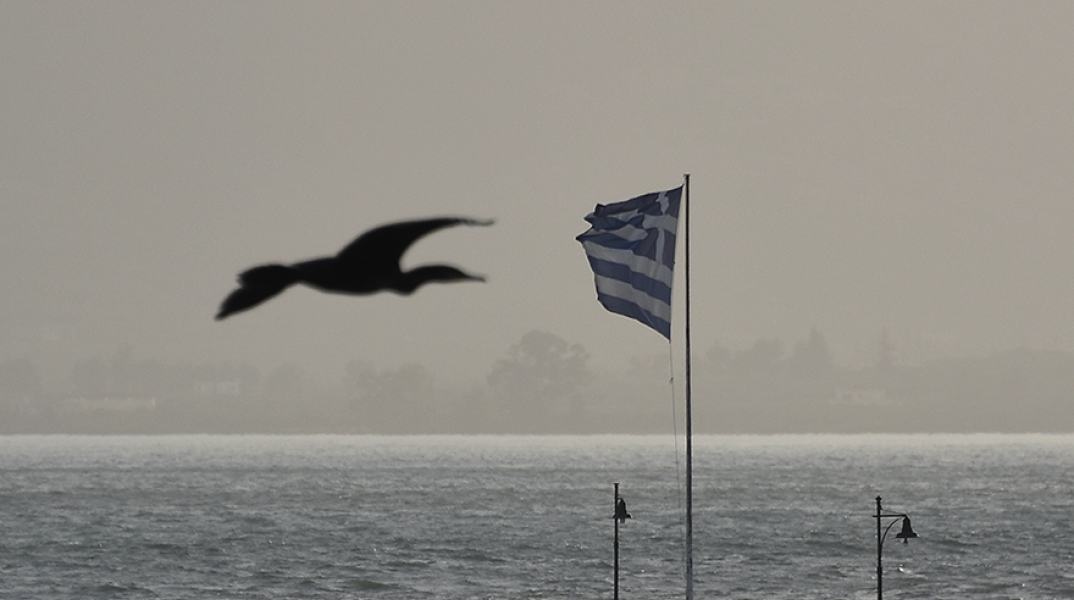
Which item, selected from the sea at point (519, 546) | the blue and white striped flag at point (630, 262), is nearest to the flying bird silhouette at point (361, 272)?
the blue and white striped flag at point (630, 262)

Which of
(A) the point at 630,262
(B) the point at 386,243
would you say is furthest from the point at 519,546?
(B) the point at 386,243

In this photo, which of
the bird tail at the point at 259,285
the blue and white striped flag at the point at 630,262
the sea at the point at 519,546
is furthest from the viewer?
the sea at the point at 519,546

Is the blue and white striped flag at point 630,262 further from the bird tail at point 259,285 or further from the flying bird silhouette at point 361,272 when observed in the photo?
the bird tail at point 259,285

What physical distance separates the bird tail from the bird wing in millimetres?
200

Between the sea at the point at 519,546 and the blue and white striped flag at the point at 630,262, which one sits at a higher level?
the blue and white striped flag at the point at 630,262

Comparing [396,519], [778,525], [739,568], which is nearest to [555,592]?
[739,568]

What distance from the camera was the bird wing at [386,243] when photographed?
5355 millimetres

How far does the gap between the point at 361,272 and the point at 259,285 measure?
0.36 m

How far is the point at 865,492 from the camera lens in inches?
6786

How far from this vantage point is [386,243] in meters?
5.45

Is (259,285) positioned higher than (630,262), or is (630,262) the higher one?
(630,262)

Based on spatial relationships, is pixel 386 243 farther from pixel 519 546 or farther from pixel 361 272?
pixel 519 546

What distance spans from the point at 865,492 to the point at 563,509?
47.7 m

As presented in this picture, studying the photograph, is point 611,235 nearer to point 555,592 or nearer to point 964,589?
point 555,592
